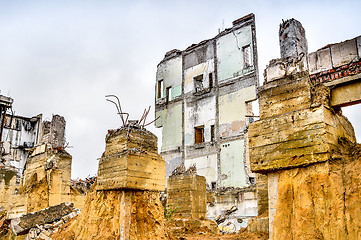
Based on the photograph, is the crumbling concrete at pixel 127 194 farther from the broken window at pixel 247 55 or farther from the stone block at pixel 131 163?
the broken window at pixel 247 55

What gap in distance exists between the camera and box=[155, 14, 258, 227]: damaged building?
67.6ft

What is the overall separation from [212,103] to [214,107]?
0.38 meters

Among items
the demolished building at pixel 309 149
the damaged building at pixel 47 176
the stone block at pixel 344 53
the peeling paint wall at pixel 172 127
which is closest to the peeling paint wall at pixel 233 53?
the peeling paint wall at pixel 172 127

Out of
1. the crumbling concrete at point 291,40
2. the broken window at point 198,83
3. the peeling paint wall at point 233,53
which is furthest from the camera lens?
the broken window at point 198,83

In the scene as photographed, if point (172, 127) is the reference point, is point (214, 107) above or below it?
above

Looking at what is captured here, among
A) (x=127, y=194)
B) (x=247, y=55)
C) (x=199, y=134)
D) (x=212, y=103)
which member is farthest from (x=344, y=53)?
(x=199, y=134)

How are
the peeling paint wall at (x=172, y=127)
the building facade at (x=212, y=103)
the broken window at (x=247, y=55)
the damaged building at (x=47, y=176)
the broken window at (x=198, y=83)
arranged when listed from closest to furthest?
the damaged building at (x=47, y=176) → the building facade at (x=212, y=103) → the broken window at (x=247, y=55) → the broken window at (x=198, y=83) → the peeling paint wall at (x=172, y=127)

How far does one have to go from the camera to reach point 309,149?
331 cm

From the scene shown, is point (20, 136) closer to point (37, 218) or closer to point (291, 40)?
point (37, 218)

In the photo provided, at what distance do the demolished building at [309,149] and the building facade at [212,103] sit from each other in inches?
654

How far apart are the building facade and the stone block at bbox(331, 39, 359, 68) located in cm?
1620

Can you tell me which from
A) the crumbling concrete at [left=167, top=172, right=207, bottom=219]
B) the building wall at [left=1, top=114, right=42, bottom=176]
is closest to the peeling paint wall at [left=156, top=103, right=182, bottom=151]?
the crumbling concrete at [left=167, top=172, right=207, bottom=219]

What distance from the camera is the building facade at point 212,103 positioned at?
68.8 ft

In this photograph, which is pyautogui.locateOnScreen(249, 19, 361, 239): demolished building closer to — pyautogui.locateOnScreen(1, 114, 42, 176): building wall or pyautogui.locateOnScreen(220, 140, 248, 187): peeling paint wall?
pyautogui.locateOnScreen(220, 140, 248, 187): peeling paint wall
